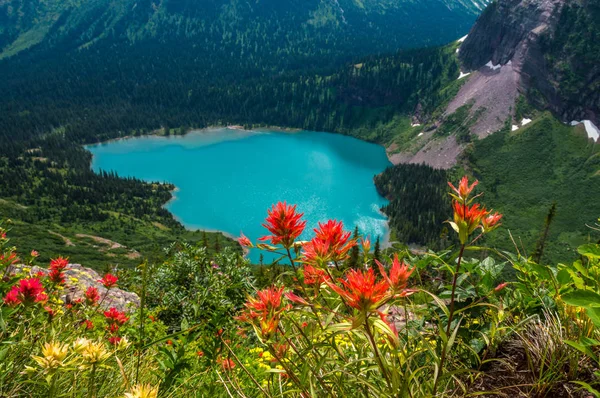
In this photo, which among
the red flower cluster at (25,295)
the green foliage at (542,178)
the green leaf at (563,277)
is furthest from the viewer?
the green foliage at (542,178)

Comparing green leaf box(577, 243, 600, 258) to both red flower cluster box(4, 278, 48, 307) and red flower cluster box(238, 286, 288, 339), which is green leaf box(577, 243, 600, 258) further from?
red flower cluster box(4, 278, 48, 307)

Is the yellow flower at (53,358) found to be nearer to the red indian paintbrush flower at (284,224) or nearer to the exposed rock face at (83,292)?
the red indian paintbrush flower at (284,224)

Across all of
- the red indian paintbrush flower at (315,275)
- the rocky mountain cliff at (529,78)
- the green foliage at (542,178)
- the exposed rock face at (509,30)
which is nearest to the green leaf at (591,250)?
the red indian paintbrush flower at (315,275)

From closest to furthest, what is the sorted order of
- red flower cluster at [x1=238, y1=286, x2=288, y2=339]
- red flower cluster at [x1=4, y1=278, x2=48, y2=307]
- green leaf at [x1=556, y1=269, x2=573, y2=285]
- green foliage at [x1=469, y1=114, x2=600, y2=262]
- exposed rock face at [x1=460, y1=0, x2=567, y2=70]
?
1. red flower cluster at [x1=238, y1=286, x2=288, y2=339]
2. green leaf at [x1=556, y1=269, x2=573, y2=285]
3. red flower cluster at [x1=4, y1=278, x2=48, y2=307]
4. green foliage at [x1=469, y1=114, x2=600, y2=262]
5. exposed rock face at [x1=460, y1=0, x2=567, y2=70]

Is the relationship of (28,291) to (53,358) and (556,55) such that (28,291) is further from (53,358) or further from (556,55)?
(556,55)

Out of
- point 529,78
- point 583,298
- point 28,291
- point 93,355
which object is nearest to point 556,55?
point 529,78

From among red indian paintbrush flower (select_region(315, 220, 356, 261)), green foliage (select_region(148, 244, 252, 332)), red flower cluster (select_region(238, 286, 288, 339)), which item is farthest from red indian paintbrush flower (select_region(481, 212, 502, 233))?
green foliage (select_region(148, 244, 252, 332))

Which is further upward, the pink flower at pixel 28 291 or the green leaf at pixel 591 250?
the green leaf at pixel 591 250
